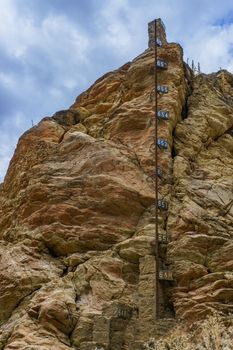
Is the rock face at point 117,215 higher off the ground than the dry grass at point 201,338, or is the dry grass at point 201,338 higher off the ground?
the rock face at point 117,215

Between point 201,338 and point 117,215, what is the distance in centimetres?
1094

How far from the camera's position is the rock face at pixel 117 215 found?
28156 mm

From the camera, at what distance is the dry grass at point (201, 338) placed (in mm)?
22953

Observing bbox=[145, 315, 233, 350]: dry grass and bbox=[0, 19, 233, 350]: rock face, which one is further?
bbox=[0, 19, 233, 350]: rock face

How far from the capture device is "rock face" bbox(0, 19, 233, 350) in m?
28.2

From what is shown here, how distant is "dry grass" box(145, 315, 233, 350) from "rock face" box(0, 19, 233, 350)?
141 centimetres

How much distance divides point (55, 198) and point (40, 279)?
5.23 m

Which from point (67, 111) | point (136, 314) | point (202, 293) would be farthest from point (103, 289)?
point (67, 111)

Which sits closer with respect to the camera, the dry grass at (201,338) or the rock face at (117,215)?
the dry grass at (201,338)

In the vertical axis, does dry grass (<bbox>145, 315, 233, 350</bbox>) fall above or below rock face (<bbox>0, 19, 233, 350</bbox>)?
below

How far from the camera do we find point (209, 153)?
3816 cm

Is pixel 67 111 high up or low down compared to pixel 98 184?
up

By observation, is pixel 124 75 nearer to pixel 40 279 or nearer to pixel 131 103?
pixel 131 103

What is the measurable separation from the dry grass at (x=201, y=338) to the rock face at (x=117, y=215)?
4.63 ft
